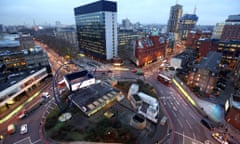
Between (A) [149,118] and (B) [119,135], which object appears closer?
(B) [119,135]

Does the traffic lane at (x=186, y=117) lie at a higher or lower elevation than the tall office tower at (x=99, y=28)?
lower

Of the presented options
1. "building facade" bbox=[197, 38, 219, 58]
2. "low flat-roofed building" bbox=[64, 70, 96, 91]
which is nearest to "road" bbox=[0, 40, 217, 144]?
"low flat-roofed building" bbox=[64, 70, 96, 91]

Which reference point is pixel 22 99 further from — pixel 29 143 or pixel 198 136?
pixel 198 136

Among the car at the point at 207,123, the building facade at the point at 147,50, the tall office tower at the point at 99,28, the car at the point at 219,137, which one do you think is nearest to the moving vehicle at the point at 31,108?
the tall office tower at the point at 99,28

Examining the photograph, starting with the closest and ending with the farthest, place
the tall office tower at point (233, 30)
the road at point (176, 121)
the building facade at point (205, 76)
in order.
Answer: the road at point (176, 121) → the building facade at point (205, 76) → the tall office tower at point (233, 30)

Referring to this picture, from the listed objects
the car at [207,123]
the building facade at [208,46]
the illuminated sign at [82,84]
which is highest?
the building facade at [208,46]

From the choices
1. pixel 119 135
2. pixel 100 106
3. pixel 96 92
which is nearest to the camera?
pixel 119 135

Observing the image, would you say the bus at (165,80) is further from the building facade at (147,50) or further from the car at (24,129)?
the car at (24,129)

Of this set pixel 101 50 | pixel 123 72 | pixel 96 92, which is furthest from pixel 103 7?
pixel 96 92
